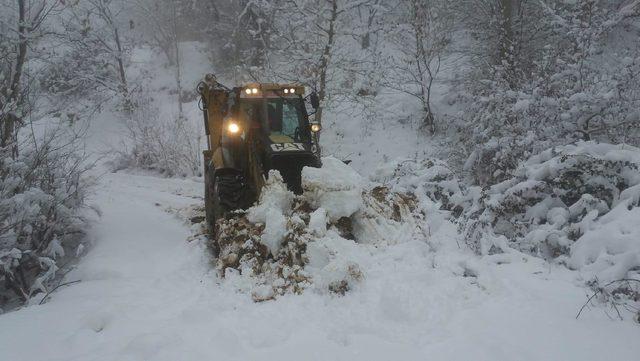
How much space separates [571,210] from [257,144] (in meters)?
4.54

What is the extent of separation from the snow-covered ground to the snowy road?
0.04 ft

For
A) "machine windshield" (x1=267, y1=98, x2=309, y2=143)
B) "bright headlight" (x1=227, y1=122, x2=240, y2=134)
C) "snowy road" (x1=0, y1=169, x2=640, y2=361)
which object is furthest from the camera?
"bright headlight" (x1=227, y1=122, x2=240, y2=134)

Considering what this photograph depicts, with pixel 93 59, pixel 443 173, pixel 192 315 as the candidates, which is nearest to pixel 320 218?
pixel 192 315

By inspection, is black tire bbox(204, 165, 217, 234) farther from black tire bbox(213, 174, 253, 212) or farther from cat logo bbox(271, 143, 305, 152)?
cat logo bbox(271, 143, 305, 152)

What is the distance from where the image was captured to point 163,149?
604 inches

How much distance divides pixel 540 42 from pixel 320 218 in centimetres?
1346

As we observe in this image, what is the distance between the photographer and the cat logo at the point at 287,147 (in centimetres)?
684

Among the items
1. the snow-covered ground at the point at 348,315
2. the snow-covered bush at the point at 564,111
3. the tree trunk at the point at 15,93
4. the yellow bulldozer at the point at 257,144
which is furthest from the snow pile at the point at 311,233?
the tree trunk at the point at 15,93

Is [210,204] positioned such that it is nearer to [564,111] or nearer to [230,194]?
[230,194]

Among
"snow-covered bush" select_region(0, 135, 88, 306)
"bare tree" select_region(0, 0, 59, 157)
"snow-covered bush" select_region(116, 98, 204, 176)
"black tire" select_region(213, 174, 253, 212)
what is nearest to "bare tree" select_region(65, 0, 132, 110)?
"snow-covered bush" select_region(116, 98, 204, 176)

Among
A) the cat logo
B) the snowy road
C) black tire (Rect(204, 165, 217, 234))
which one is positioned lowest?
the snowy road

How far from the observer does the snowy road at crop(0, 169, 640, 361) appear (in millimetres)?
3617

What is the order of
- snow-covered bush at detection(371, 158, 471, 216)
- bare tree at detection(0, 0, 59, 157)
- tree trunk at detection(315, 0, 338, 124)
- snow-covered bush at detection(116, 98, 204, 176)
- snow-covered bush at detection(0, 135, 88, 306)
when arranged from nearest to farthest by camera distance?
snow-covered bush at detection(0, 135, 88, 306), bare tree at detection(0, 0, 59, 157), snow-covered bush at detection(371, 158, 471, 216), tree trunk at detection(315, 0, 338, 124), snow-covered bush at detection(116, 98, 204, 176)

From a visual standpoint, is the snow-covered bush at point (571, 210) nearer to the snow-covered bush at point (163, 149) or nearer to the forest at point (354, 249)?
the forest at point (354, 249)
